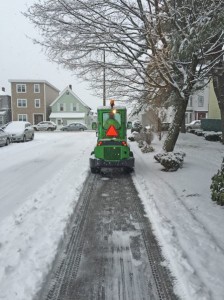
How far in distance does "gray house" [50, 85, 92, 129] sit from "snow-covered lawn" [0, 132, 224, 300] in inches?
1710

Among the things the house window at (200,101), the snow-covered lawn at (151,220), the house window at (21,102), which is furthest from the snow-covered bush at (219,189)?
the house window at (21,102)

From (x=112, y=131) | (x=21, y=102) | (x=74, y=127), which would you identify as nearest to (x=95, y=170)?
(x=112, y=131)

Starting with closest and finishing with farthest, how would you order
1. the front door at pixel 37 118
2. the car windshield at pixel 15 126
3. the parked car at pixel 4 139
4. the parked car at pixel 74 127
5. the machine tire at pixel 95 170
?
the machine tire at pixel 95 170 < the parked car at pixel 4 139 < the car windshield at pixel 15 126 < the parked car at pixel 74 127 < the front door at pixel 37 118

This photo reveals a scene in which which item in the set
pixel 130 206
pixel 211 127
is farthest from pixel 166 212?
pixel 211 127

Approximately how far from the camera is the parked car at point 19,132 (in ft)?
85.1

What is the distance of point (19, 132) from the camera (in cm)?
2622

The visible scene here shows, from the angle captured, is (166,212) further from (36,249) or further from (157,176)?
(157,176)

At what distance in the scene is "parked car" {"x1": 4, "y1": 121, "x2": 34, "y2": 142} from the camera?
85.1 ft

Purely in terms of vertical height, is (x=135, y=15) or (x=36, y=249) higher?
(x=135, y=15)

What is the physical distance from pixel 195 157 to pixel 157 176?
496 cm

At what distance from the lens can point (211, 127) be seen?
34.8 meters

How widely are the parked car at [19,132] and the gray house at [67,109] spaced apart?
27.3m

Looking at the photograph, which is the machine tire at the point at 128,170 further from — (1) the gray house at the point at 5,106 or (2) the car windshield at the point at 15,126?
(1) the gray house at the point at 5,106

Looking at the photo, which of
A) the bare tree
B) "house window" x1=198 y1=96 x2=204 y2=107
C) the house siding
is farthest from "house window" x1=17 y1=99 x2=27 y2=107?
the bare tree
